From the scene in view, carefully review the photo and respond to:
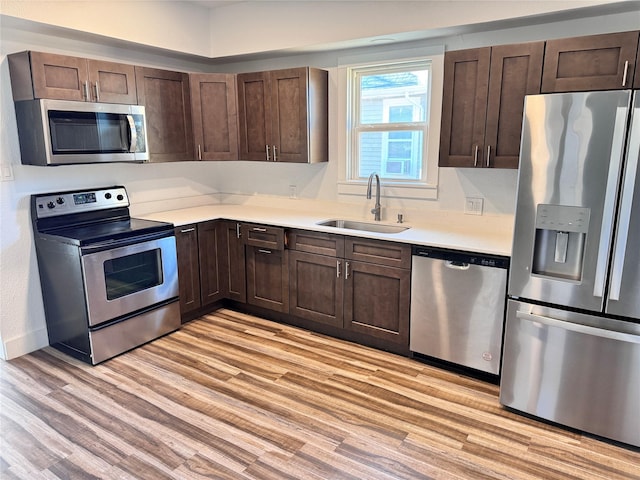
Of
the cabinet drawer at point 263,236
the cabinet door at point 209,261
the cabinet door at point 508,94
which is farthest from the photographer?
the cabinet door at point 209,261

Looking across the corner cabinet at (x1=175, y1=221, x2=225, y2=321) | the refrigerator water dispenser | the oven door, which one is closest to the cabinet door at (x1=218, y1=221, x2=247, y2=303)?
the corner cabinet at (x1=175, y1=221, x2=225, y2=321)

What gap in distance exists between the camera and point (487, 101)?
2.83 metres

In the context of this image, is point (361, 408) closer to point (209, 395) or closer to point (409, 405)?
point (409, 405)

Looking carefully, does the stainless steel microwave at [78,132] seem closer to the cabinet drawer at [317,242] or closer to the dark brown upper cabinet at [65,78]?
the dark brown upper cabinet at [65,78]

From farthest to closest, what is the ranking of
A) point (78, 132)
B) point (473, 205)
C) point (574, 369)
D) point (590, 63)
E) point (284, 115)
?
1. point (284, 115)
2. point (473, 205)
3. point (78, 132)
4. point (590, 63)
5. point (574, 369)

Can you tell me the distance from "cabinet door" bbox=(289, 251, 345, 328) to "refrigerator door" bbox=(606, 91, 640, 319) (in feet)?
5.70

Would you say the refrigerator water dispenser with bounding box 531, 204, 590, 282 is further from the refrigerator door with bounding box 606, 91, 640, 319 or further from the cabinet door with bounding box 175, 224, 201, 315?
the cabinet door with bounding box 175, 224, 201, 315

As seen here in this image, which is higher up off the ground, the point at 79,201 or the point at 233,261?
the point at 79,201

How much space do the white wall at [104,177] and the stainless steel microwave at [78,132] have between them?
20 centimetres

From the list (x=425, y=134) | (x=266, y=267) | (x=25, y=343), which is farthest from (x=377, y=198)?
(x=25, y=343)

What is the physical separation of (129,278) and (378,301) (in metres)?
1.85

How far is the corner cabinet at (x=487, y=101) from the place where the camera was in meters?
2.69

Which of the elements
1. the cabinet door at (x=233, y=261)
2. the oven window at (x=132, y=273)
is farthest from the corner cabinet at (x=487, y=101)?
the oven window at (x=132, y=273)

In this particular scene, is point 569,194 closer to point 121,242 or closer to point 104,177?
point 121,242
